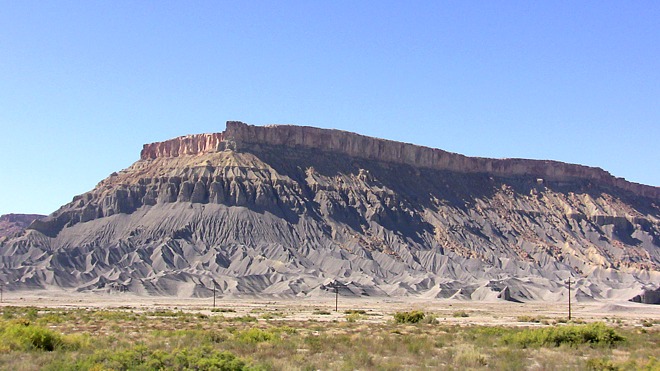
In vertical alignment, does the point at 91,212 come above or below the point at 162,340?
above

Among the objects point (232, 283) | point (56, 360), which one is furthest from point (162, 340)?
point (232, 283)

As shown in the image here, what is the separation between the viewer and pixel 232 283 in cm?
10362

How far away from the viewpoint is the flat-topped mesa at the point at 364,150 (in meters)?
144

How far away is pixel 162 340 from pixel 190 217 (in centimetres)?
10116

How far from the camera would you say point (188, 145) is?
14850 centimetres

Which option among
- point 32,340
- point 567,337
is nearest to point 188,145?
point 567,337

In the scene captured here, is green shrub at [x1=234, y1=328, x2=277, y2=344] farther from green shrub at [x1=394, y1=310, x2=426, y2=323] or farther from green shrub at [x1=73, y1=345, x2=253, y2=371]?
green shrub at [x1=394, y1=310, x2=426, y2=323]

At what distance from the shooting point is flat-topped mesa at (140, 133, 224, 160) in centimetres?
14545

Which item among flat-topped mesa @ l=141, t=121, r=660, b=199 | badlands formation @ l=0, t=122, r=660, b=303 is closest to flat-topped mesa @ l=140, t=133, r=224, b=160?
flat-topped mesa @ l=141, t=121, r=660, b=199

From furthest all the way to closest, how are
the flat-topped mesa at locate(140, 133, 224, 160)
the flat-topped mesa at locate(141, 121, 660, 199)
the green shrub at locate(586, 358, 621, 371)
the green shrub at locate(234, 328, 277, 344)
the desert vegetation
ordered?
the flat-topped mesa at locate(140, 133, 224, 160)
the flat-topped mesa at locate(141, 121, 660, 199)
the green shrub at locate(234, 328, 277, 344)
the green shrub at locate(586, 358, 621, 371)
the desert vegetation

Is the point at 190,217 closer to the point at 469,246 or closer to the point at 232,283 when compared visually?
the point at 232,283

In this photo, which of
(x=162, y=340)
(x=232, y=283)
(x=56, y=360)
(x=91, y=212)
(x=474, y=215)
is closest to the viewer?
(x=56, y=360)

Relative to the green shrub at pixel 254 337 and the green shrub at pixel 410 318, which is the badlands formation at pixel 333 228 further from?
the green shrub at pixel 254 337

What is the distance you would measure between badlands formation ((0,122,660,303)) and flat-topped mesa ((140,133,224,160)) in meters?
0.31
